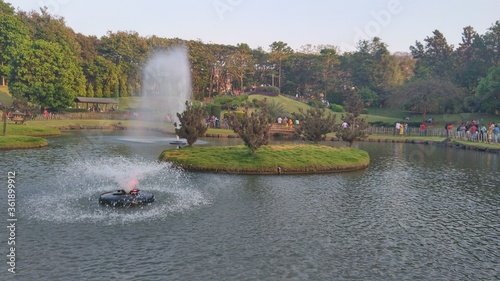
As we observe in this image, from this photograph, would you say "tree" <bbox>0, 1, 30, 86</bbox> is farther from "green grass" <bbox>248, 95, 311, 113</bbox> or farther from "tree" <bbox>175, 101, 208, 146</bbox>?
"tree" <bbox>175, 101, 208, 146</bbox>

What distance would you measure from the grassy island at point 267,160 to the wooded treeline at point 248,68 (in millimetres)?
59197

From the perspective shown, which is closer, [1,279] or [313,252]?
[1,279]

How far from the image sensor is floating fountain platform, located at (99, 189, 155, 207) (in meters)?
21.6

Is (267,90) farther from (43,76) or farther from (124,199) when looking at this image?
(124,199)

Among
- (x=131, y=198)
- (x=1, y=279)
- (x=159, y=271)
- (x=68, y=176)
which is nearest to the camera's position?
(x=1, y=279)

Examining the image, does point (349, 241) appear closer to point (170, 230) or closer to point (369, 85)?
point (170, 230)

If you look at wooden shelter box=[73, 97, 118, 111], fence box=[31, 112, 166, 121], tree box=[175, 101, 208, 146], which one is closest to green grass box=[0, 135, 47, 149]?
tree box=[175, 101, 208, 146]

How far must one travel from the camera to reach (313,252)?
16.0m

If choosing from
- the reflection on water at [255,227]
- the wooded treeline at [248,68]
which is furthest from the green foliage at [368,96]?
the reflection on water at [255,227]

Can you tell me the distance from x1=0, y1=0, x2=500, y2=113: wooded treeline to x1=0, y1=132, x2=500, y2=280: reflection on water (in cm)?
6447

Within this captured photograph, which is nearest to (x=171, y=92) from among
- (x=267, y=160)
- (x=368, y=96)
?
(x=368, y=96)

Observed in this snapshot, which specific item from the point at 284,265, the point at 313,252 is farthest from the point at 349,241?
the point at 284,265

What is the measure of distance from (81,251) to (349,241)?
10.3 meters

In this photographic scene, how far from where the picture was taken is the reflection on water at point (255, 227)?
14.4 metres
